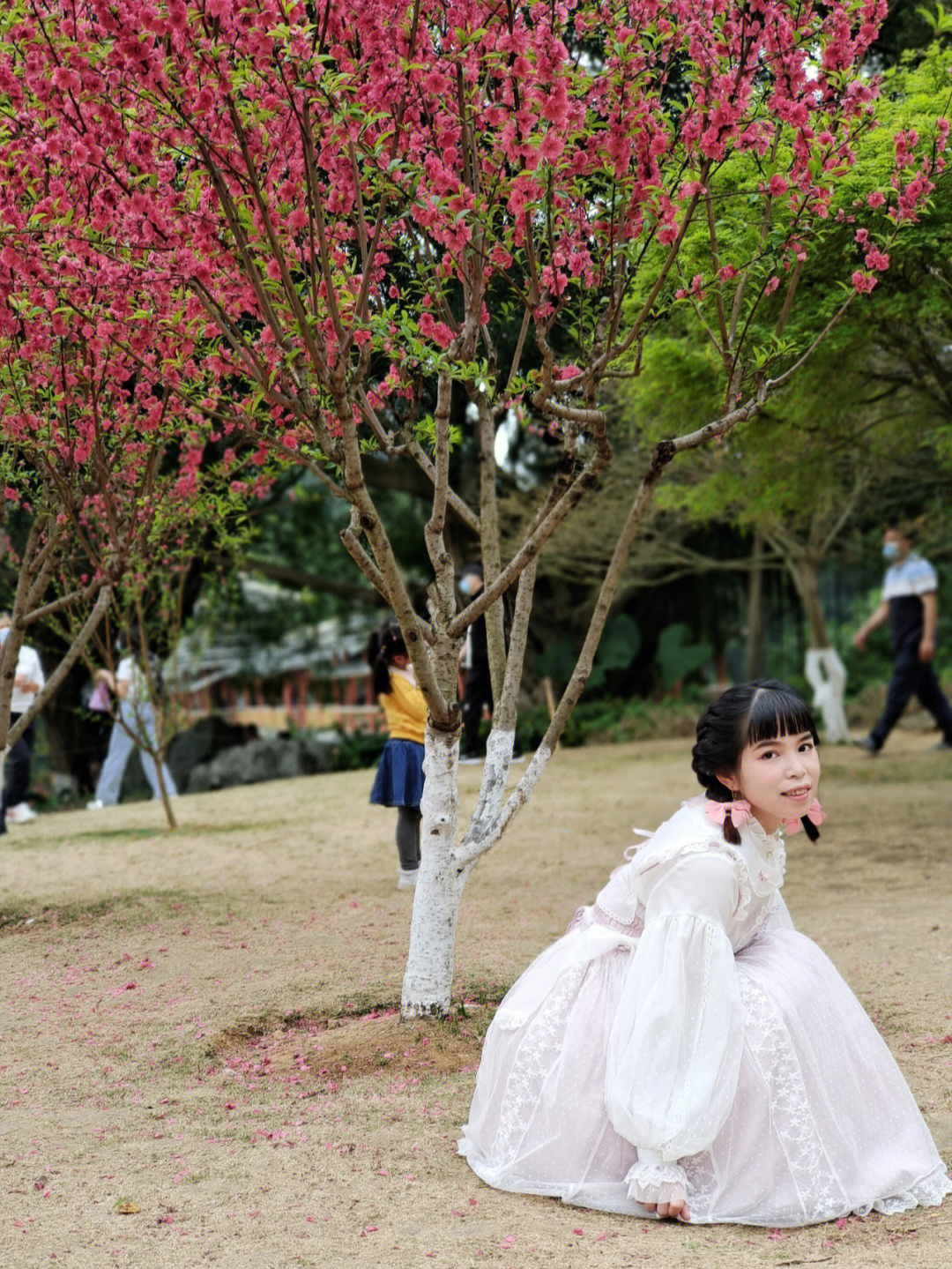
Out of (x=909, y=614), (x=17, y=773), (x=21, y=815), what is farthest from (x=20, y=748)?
(x=909, y=614)

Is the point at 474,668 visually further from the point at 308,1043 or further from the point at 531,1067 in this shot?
the point at 531,1067

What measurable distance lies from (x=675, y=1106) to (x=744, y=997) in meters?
0.28

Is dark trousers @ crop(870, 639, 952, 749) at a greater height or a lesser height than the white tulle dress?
greater

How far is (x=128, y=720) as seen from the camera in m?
13.4

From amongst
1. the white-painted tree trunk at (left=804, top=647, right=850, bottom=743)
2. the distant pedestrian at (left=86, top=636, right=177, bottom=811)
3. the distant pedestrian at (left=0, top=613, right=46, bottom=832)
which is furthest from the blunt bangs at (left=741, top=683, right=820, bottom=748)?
the white-painted tree trunk at (left=804, top=647, right=850, bottom=743)

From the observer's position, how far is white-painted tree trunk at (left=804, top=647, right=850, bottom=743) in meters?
14.0

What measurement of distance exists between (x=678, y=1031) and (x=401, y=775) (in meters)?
3.78

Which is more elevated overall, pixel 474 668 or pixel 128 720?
pixel 474 668

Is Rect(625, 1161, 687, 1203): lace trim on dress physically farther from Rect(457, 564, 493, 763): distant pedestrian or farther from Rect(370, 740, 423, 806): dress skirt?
Rect(457, 564, 493, 763): distant pedestrian

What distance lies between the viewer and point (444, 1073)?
4012mm

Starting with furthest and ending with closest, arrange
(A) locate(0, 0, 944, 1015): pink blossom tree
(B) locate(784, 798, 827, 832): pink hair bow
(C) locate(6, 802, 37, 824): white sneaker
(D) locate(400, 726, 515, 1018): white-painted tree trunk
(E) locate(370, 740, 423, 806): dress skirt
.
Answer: (C) locate(6, 802, 37, 824): white sneaker → (E) locate(370, 740, 423, 806): dress skirt → (D) locate(400, 726, 515, 1018): white-painted tree trunk → (A) locate(0, 0, 944, 1015): pink blossom tree → (B) locate(784, 798, 827, 832): pink hair bow

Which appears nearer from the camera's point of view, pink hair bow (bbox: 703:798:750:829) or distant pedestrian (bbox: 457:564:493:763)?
pink hair bow (bbox: 703:798:750:829)

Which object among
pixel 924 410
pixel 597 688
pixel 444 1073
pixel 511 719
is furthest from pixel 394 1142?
pixel 597 688

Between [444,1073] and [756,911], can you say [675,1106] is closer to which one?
[756,911]
